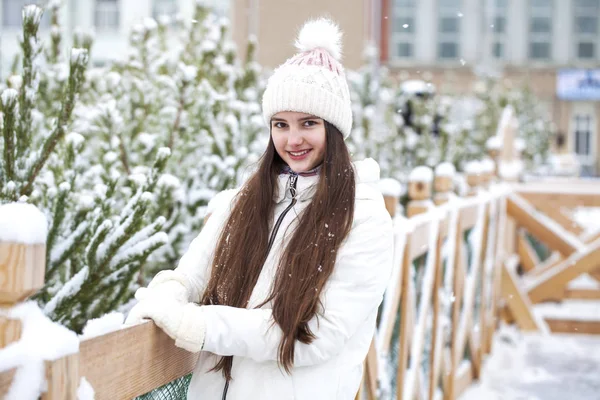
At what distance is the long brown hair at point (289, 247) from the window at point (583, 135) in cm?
3757

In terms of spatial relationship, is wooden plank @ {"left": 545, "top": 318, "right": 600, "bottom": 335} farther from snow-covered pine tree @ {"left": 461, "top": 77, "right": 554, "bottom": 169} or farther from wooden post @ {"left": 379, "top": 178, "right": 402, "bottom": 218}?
wooden post @ {"left": 379, "top": 178, "right": 402, "bottom": 218}

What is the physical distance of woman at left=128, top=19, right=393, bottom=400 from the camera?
188 cm

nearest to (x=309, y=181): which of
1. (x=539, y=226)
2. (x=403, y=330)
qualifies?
(x=403, y=330)

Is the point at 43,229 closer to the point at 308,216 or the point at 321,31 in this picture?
the point at 308,216

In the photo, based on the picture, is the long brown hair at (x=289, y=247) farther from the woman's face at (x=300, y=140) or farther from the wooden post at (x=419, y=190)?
the wooden post at (x=419, y=190)

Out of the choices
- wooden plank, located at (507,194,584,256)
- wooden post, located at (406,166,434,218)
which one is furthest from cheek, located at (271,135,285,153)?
wooden plank, located at (507,194,584,256)

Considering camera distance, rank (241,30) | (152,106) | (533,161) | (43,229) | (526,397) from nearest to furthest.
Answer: (43,229) → (152,106) → (526,397) → (533,161) → (241,30)

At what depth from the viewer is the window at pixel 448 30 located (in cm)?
3819

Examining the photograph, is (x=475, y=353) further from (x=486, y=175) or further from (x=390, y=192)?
(x=390, y=192)

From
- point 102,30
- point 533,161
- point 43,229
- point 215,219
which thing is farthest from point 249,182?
point 102,30

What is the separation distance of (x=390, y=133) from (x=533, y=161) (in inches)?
510

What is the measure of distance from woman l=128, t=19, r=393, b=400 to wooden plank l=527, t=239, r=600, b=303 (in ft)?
18.7

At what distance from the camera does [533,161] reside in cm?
2002

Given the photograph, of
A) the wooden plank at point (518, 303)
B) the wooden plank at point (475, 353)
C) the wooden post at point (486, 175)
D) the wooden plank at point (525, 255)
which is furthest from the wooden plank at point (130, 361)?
the wooden plank at point (525, 255)
